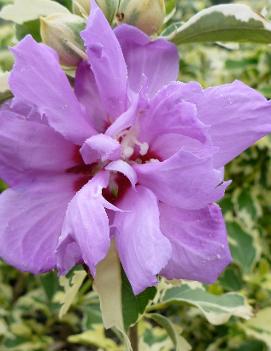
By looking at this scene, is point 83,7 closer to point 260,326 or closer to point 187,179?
point 187,179

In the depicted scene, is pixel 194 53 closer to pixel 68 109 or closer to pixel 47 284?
pixel 47 284

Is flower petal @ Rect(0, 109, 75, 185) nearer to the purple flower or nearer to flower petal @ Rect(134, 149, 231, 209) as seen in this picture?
the purple flower

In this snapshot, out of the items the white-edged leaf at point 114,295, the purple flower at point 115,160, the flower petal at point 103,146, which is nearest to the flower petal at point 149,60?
the purple flower at point 115,160

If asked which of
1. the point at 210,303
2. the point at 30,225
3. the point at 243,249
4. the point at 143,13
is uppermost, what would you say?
the point at 143,13

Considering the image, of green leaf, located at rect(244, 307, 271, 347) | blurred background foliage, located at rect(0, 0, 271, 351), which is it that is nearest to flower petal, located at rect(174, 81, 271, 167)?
blurred background foliage, located at rect(0, 0, 271, 351)

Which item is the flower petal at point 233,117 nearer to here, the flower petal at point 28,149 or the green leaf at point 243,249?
the flower petal at point 28,149

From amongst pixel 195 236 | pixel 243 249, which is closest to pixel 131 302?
pixel 195 236
